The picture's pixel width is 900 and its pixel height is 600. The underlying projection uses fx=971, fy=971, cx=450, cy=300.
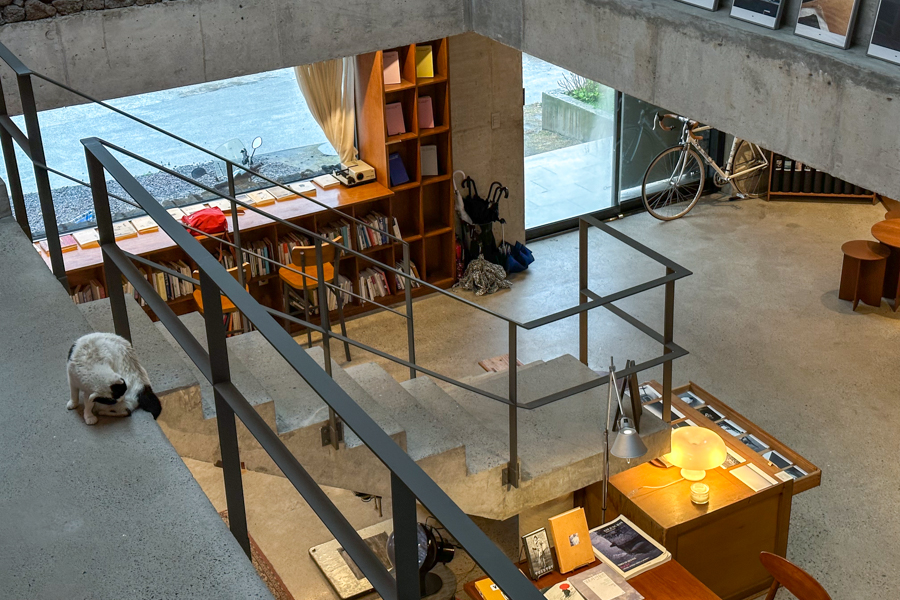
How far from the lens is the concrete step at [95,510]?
73.2 inches

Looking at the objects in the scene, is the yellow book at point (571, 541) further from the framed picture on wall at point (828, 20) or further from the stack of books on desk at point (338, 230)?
the stack of books on desk at point (338, 230)

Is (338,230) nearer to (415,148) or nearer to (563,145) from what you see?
(415,148)

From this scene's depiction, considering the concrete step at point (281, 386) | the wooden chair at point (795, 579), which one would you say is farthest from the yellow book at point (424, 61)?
the wooden chair at point (795, 579)

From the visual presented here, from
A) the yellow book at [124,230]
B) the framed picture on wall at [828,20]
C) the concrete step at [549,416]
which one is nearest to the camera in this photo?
the framed picture on wall at [828,20]

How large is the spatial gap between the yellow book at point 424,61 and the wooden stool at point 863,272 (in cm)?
376

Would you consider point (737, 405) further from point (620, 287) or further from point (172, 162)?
point (172, 162)

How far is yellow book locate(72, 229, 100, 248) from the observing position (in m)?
7.16

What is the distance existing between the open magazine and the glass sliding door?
5.04 meters

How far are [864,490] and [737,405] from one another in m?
1.16

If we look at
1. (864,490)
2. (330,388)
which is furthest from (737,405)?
(330,388)

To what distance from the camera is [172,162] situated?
304 inches

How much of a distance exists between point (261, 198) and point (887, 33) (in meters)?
5.08

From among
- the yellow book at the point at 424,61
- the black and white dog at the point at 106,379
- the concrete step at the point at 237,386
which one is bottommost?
the concrete step at the point at 237,386

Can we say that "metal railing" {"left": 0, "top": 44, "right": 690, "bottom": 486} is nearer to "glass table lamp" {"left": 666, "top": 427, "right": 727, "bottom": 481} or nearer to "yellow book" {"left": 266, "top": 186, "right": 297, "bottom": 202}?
"glass table lamp" {"left": 666, "top": 427, "right": 727, "bottom": 481}
